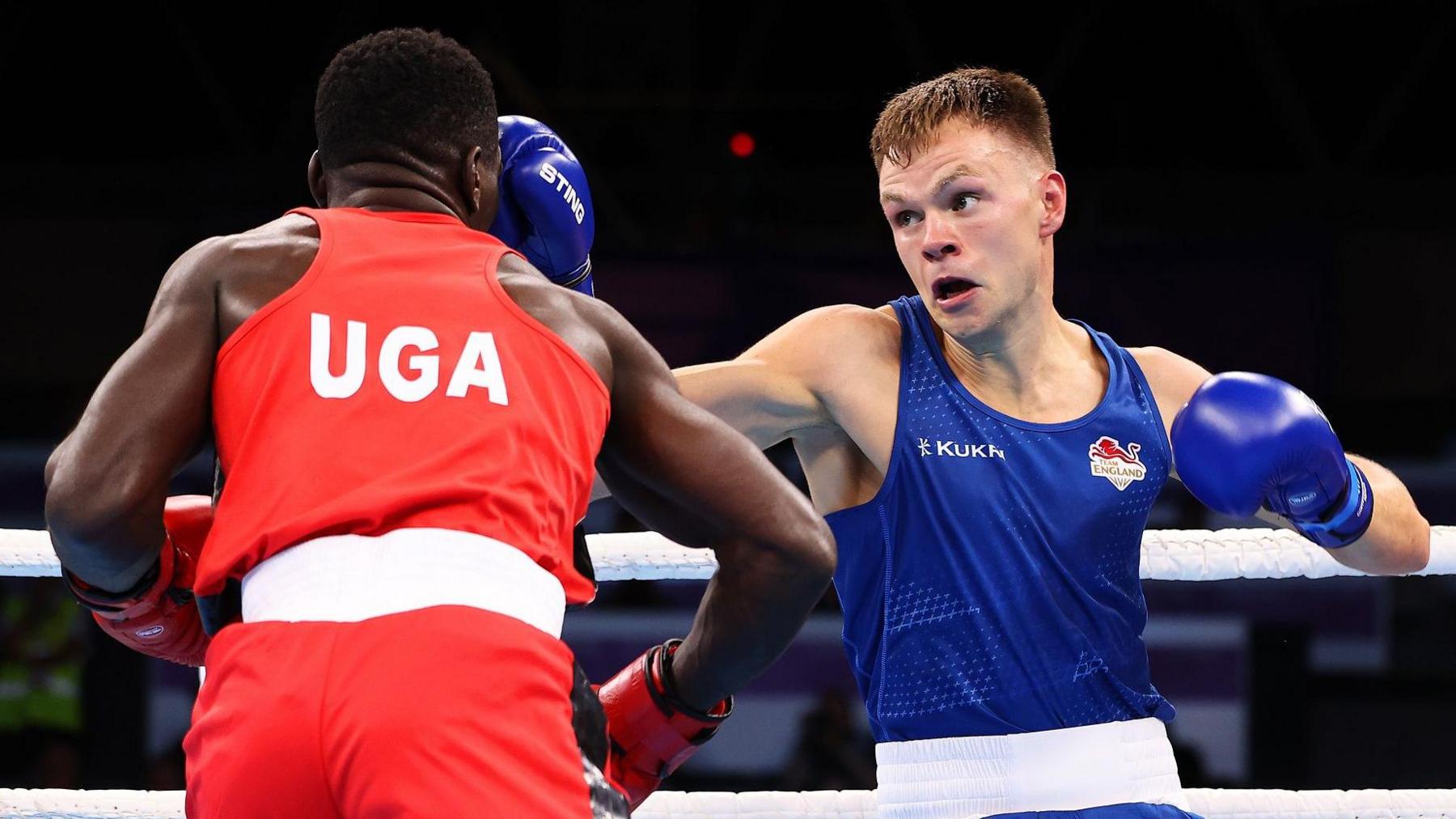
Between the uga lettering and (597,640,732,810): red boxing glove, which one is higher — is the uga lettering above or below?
above

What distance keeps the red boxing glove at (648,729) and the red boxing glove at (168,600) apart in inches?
21.5

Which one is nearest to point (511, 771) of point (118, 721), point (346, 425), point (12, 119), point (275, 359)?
point (346, 425)

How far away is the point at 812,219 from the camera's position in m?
7.83

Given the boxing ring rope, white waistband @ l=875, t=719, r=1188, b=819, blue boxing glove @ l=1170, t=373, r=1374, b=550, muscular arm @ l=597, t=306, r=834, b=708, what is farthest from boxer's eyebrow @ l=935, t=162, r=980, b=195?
white waistband @ l=875, t=719, r=1188, b=819

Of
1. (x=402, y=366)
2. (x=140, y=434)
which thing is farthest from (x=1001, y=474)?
(x=140, y=434)

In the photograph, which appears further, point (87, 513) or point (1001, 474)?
point (1001, 474)

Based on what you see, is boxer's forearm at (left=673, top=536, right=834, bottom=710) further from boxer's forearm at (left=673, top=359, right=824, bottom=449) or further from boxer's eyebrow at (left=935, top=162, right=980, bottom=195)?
boxer's eyebrow at (left=935, top=162, right=980, bottom=195)

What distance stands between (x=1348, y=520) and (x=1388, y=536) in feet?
0.57

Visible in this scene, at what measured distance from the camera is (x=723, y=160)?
7.73m

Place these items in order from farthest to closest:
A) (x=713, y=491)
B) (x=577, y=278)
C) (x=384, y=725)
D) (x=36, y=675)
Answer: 1. (x=36, y=675)
2. (x=577, y=278)
3. (x=713, y=491)
4. (x=384, y=725)

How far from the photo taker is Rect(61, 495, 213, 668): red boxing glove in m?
1.89

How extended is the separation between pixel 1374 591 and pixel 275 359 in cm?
682

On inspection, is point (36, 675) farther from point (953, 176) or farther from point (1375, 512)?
point (1375, 512)

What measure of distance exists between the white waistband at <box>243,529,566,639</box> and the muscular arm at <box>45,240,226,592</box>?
6.6 inches
